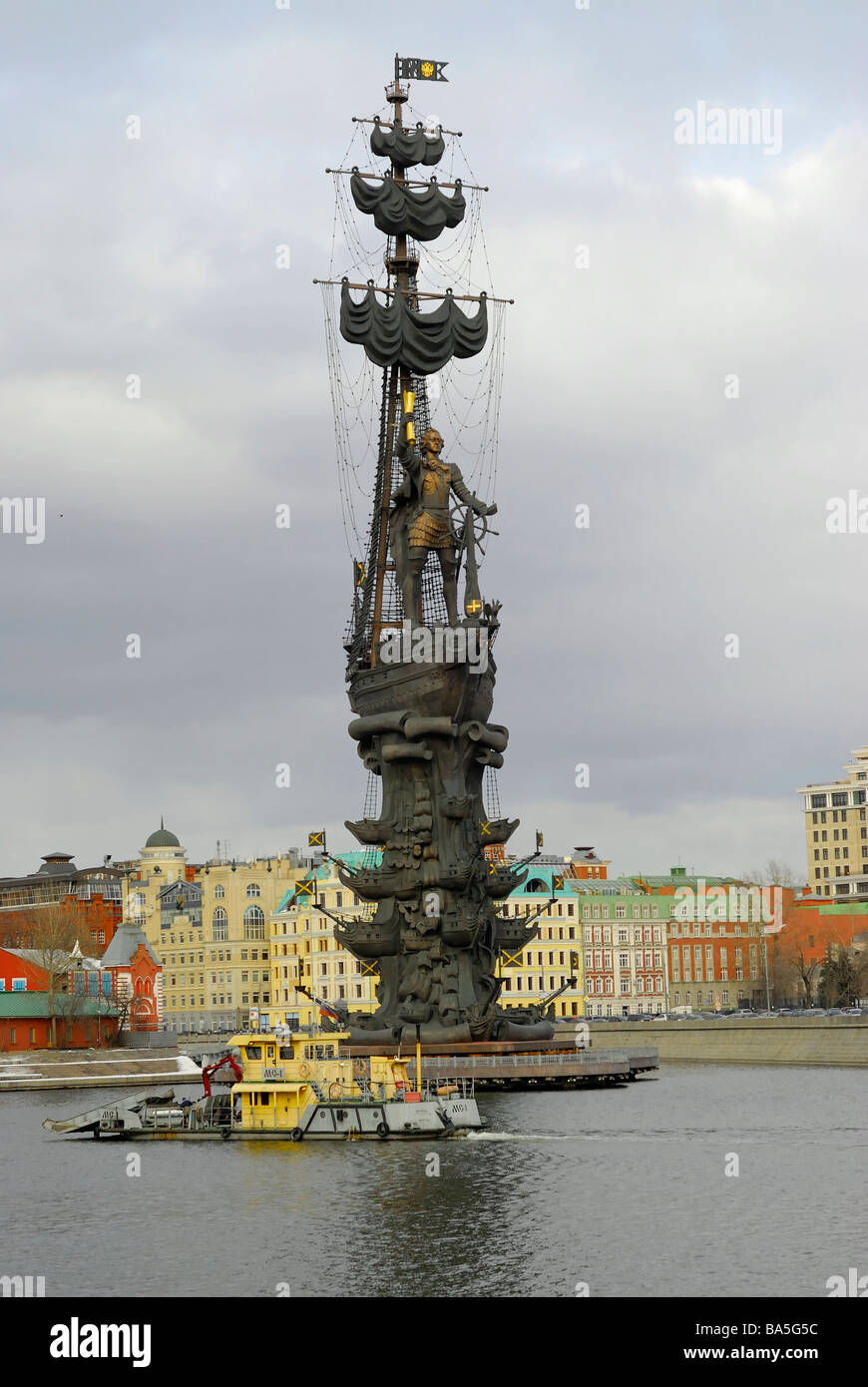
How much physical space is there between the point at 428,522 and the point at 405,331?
11302 millimetres

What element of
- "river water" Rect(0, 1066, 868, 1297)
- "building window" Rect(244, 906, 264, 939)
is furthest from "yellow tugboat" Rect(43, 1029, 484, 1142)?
"building window" Rect(244, 906, 264, 939)

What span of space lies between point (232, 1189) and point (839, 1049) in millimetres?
55003

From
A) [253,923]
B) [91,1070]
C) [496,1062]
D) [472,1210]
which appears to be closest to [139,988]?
[91,1070]

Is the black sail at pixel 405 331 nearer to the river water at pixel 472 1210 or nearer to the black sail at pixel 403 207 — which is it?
the black sail at pixel 403 207

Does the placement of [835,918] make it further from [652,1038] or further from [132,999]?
[132,999]

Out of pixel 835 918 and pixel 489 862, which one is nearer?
→ pixel 489 862

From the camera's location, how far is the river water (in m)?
35.5

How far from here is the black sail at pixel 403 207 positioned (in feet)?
301

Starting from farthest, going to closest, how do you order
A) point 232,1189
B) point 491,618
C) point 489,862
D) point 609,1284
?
point 489,862 → point 491,618 → point 232,1189 → point 609,1284

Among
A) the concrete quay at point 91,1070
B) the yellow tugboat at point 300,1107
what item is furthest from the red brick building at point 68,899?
the yellow tugboat at point 300,1107

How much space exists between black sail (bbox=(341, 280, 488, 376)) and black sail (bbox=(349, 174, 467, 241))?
12.3 feet

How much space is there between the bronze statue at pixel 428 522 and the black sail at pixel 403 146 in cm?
1594

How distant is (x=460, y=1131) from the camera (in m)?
60.4

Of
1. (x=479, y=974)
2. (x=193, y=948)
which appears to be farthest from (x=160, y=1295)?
(x=193, y=948)
